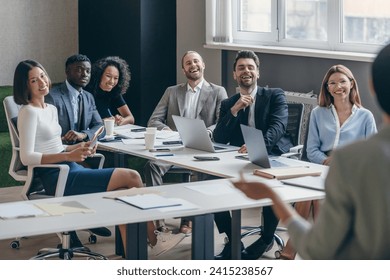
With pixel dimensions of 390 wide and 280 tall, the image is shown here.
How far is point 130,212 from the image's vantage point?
3.68 metres

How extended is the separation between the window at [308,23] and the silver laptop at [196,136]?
1.70 meters

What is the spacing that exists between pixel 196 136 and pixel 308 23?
2169 mm

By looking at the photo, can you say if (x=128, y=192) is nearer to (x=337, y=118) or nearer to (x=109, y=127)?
(x=337, y=118)

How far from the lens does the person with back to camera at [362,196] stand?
1.94 metres

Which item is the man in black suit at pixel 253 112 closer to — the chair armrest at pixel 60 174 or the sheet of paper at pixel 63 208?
the chair armrest at pixel 60 174

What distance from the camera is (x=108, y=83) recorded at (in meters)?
6.73

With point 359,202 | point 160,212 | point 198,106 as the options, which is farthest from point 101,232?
point 359,202

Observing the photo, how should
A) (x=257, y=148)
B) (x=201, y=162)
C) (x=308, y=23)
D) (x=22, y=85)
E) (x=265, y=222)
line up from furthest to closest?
(x=308, y=23)
(x=265, y=222)
(x=22, y=85)
(x=201, y=162)
(x=257, y=148)

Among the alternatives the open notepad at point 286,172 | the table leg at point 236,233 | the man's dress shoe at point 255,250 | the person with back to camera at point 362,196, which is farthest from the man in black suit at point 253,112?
the person with back to camera at point 362,196

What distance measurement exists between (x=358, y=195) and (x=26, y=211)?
2.04 m

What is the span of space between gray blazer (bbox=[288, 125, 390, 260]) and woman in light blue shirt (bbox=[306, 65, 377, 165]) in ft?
10.8

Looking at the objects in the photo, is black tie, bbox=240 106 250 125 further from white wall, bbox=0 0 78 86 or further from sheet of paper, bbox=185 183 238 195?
white wall, bbox=0 0 78 86

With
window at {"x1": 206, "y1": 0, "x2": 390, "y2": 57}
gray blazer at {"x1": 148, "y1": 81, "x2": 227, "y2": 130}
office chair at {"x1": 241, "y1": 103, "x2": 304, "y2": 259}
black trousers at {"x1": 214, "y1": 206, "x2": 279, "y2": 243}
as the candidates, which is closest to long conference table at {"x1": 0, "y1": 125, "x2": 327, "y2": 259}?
black trousers at {"x1": 214, "y1": 206, "x2": 279, "y2": 243}
